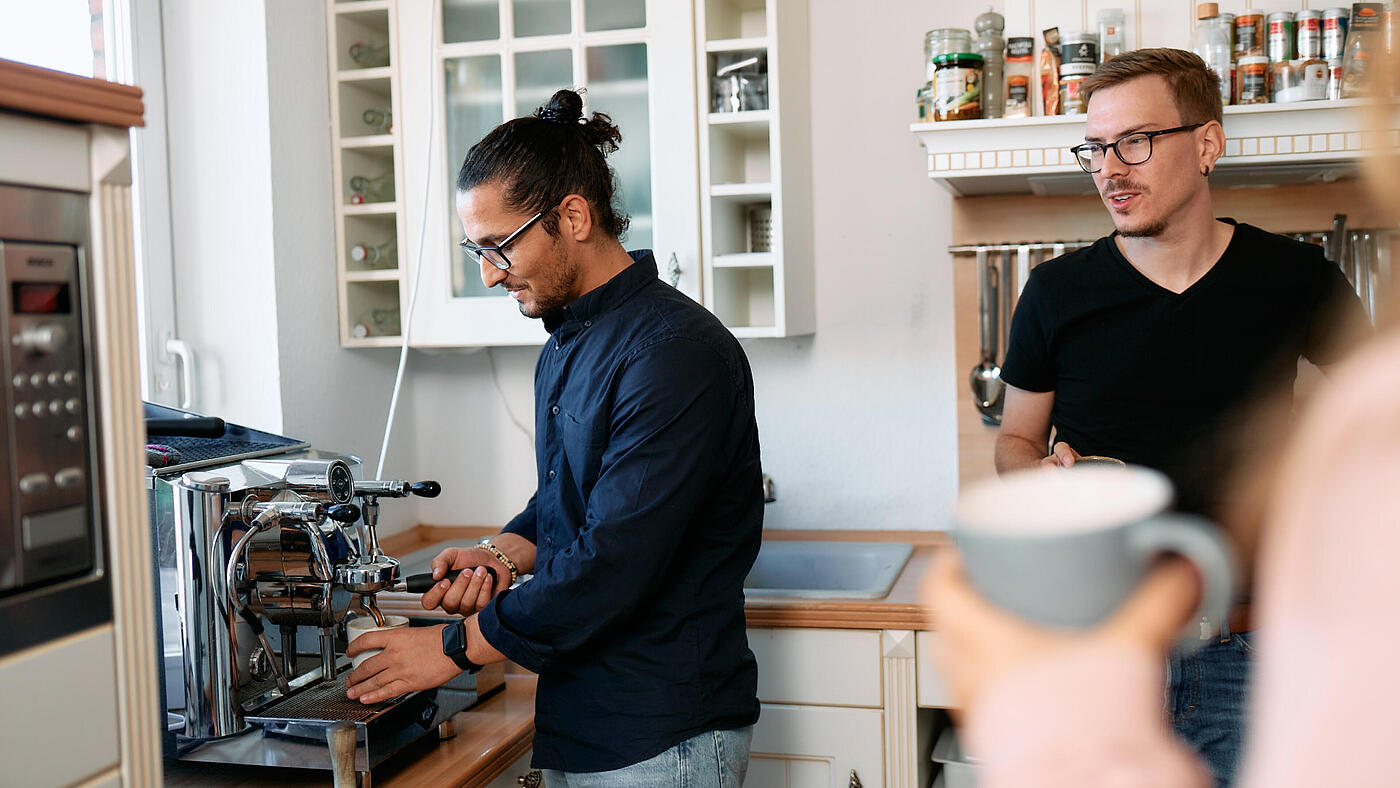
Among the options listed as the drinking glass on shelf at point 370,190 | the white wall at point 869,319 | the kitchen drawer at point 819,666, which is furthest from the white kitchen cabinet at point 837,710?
the drinking glass on shelf at point 370,190

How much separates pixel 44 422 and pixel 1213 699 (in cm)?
137

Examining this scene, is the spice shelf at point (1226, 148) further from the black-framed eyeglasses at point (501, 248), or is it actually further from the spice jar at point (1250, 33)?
the black-framed eyeglasses at point (501, 248)

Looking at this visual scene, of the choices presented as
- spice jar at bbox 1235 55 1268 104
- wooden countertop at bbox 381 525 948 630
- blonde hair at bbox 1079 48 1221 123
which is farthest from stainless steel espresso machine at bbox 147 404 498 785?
spice jar at bbox 1235 55 1268 104

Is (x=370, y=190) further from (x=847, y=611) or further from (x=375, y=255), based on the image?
(x=847, y=611)

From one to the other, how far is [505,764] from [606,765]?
199 mm

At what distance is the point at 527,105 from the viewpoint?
7.61ft

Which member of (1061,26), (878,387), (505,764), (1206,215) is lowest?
(505,764)

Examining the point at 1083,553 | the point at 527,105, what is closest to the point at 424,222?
the point at 527,105

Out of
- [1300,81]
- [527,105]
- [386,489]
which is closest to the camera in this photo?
[386,489]

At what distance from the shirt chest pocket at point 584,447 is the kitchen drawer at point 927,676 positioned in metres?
0.74

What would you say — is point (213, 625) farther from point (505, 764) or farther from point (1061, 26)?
point (1061, 26)

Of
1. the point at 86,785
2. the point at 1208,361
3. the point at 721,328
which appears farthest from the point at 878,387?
the point at 86,785

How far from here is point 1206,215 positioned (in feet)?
5.50

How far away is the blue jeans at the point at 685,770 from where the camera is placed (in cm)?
141
